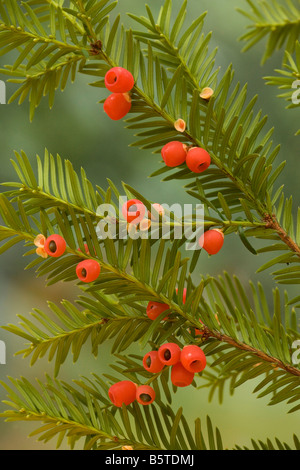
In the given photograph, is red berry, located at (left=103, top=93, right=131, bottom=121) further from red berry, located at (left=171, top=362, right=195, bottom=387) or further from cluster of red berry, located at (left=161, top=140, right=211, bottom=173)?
red berry, located at (left=171, top=362, right=195, bottom=387)

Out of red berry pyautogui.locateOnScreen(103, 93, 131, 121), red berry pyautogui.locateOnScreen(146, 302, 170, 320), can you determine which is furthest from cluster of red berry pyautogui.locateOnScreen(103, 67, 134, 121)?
red berry pyautogui.locateOnScreen(146, 302, 170, 320)

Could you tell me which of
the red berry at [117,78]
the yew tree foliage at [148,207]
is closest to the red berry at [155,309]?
the yew tree foliage at [148,207]

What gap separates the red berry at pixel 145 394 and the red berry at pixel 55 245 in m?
0.09

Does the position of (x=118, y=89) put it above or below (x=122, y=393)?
above

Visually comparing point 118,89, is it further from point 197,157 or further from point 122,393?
point 122,393

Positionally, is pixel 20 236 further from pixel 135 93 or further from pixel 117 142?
pixel 117 142

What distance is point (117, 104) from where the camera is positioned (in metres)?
0.28

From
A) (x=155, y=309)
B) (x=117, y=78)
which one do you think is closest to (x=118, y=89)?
(x=117, y=78)

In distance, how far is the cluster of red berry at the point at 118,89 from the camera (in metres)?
0.26

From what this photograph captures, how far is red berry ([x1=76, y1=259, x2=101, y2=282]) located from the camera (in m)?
0.27

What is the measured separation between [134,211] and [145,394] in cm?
10

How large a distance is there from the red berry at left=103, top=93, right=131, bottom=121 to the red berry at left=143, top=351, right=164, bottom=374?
124mm

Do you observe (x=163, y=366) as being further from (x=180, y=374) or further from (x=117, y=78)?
(x=117, y=78)
